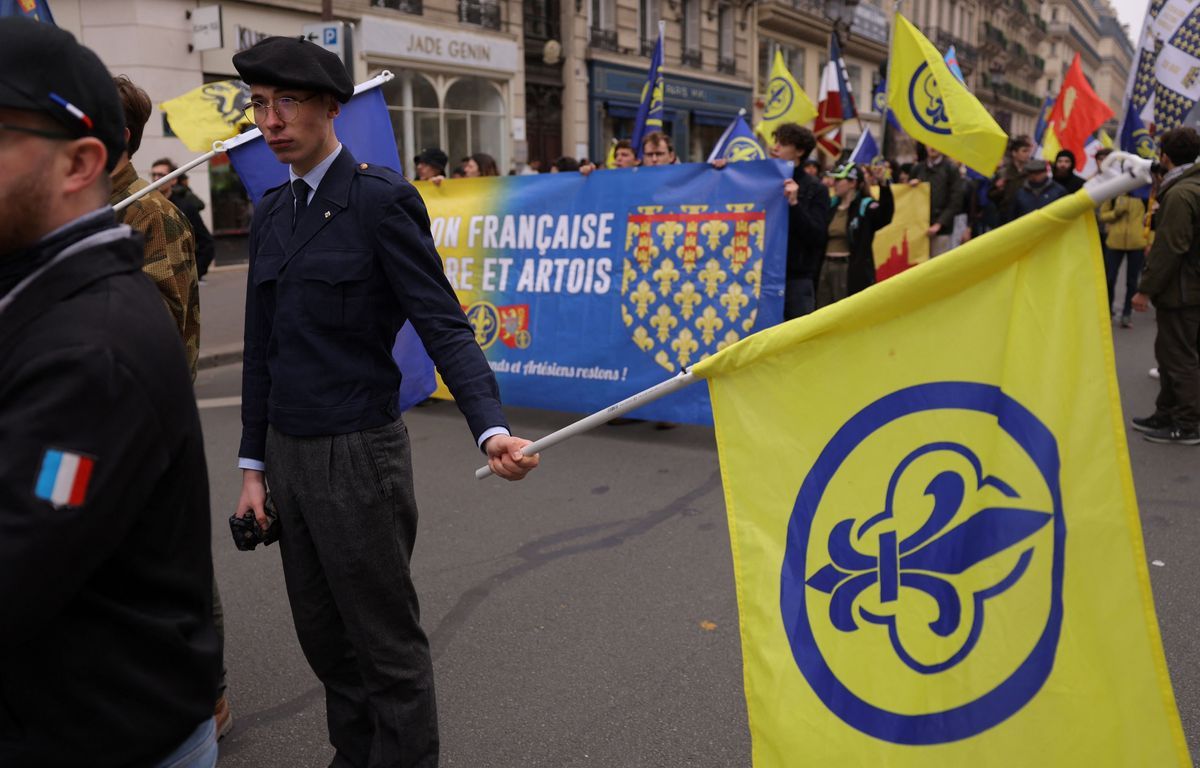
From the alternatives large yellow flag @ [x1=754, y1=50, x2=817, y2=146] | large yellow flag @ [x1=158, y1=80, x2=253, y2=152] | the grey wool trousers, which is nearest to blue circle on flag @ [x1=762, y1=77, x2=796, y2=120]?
large yellow flag @ [x1=754, y1=50, x2=817, y2=146]

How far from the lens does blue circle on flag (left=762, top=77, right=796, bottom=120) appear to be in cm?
1290

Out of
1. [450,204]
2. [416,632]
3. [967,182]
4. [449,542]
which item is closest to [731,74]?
[967,182]

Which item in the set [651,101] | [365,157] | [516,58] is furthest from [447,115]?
[365,157]

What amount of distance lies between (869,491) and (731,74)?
32.9m

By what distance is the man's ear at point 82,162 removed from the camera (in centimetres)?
130

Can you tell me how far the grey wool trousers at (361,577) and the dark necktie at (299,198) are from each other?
547mm

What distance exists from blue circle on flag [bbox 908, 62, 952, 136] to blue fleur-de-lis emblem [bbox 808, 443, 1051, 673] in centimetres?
664

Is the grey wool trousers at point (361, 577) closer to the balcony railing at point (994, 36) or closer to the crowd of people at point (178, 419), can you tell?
the crowd of people at point (178, 419)

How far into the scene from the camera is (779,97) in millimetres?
13031

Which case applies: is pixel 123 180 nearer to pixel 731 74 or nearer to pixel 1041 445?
pixel 1041 445

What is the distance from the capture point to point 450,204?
7816 millimetres

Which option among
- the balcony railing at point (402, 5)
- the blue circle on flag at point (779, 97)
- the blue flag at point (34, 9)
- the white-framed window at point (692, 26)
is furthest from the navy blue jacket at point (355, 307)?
the white-framed window at point (692, 26)

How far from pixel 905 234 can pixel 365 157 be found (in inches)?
363

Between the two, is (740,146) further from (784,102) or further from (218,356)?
(218,356)
